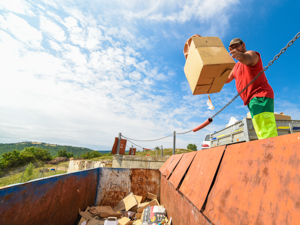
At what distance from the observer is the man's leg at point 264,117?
1.83 meters

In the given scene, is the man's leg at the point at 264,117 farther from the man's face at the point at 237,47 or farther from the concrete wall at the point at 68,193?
the concrete wall at the point at 68,193

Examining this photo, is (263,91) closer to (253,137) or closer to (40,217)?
(253,137)

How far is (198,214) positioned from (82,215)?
2907 millimetres

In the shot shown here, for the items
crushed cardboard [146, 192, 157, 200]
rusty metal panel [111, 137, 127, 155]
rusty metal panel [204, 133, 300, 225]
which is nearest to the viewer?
rusty metal panel [204, 133, 300, 225]

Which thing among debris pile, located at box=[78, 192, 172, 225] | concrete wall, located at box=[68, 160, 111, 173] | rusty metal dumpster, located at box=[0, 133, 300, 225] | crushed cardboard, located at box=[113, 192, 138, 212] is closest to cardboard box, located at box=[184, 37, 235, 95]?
rusty metal dumpster, located at box=[0, 133, 300, 225]

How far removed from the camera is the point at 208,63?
5.21ft

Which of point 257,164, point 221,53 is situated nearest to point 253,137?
point 221,53

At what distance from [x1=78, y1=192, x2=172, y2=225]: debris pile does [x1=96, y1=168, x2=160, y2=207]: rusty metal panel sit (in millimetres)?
174

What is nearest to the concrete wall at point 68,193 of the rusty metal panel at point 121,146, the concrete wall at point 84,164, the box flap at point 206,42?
the box flap at point 206,42

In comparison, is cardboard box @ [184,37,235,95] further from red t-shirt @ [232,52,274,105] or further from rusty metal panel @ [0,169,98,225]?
rusty metal panel @ [0,169,98,225]

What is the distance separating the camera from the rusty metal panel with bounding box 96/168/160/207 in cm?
434

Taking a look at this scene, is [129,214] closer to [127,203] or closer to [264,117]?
[127,203]

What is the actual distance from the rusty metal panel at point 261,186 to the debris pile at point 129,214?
6.24ft

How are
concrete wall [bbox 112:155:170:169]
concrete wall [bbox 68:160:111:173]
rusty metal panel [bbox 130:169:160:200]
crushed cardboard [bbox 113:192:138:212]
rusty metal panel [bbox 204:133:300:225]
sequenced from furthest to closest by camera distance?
concrete wall [bbox 68:160:111:173] < concrete wall [bbox 112:155:170:169] < rusty metal panel [bbox 130:169:160:200] < crushed cardboard [bbox 113:192:138:212] < rusty metal panel [bbox 204:133:300:225]
